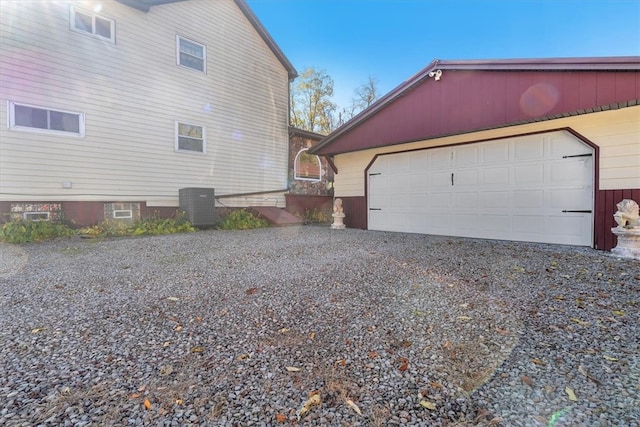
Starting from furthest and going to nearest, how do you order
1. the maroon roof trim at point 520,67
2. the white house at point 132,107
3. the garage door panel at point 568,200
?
the white house at point 132,107, the garage door panel at point 568,200, the maroon roof trim at point 520,67

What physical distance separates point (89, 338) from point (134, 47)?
8.35 meters

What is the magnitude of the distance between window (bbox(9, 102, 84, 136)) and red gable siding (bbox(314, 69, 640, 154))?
6.70m

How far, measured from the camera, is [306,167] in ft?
40.9

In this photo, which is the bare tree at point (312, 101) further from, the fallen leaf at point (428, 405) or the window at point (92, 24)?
the fallen leaf at point (428, 405)

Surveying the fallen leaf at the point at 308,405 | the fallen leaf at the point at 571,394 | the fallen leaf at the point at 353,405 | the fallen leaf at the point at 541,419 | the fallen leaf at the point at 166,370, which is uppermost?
the fallen leaf at the point at 166,370

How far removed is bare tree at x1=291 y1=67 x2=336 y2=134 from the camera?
18641 mm

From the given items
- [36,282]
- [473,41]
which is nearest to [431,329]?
[36,282]

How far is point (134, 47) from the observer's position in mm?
7875

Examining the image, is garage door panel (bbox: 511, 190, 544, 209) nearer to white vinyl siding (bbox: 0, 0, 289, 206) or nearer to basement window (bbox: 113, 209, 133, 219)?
white vinyl siding (bbox: 0, 0, 289, 206)

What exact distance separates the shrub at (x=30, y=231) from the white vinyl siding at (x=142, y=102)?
63 centimetres

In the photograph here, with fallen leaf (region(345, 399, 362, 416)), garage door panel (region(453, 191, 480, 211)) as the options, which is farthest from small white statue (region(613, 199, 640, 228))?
fallen leaf (region(345, 399, 362, 416))

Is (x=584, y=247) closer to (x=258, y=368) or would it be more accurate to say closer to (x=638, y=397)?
(x=638, y=397)

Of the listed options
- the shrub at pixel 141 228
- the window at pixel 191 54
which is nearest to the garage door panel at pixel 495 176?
the shrub at pixel 141 228

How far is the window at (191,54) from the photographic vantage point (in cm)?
886
